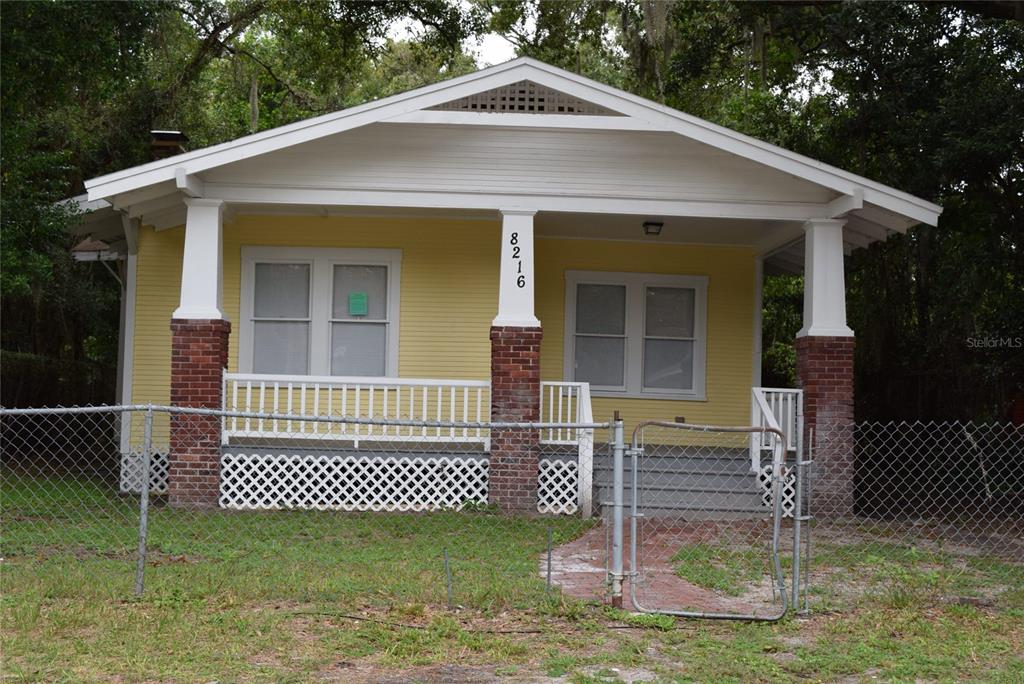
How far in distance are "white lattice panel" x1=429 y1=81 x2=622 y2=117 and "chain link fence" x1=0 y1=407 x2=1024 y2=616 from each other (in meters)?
3.67

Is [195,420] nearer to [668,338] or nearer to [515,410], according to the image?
[515,410]

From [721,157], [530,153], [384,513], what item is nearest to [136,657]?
[384,513]

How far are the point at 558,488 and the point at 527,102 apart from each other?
442cm

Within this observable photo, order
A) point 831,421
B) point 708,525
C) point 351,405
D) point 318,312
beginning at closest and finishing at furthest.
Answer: point 708,525, point 831,421, point 351,405, point 318,312

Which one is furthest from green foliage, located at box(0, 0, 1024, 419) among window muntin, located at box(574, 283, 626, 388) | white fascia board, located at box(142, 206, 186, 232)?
window muntin, located at box(574, 283, 626, 388)

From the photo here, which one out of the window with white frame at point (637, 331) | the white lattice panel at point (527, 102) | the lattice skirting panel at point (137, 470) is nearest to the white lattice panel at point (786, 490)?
the window with white frame at point (637, 331)

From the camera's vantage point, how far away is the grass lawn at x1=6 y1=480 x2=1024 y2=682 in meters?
6.16

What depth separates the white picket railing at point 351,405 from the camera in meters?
12.6

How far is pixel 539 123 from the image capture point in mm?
11883

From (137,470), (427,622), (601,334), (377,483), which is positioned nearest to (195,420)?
(137,470)

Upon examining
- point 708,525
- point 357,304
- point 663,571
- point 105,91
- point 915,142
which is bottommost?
point 663,571

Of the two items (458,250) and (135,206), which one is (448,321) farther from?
(135,206)

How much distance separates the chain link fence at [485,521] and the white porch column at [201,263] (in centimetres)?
123

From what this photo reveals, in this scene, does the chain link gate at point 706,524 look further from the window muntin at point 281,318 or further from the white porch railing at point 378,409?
the window muntin at point 281,318
